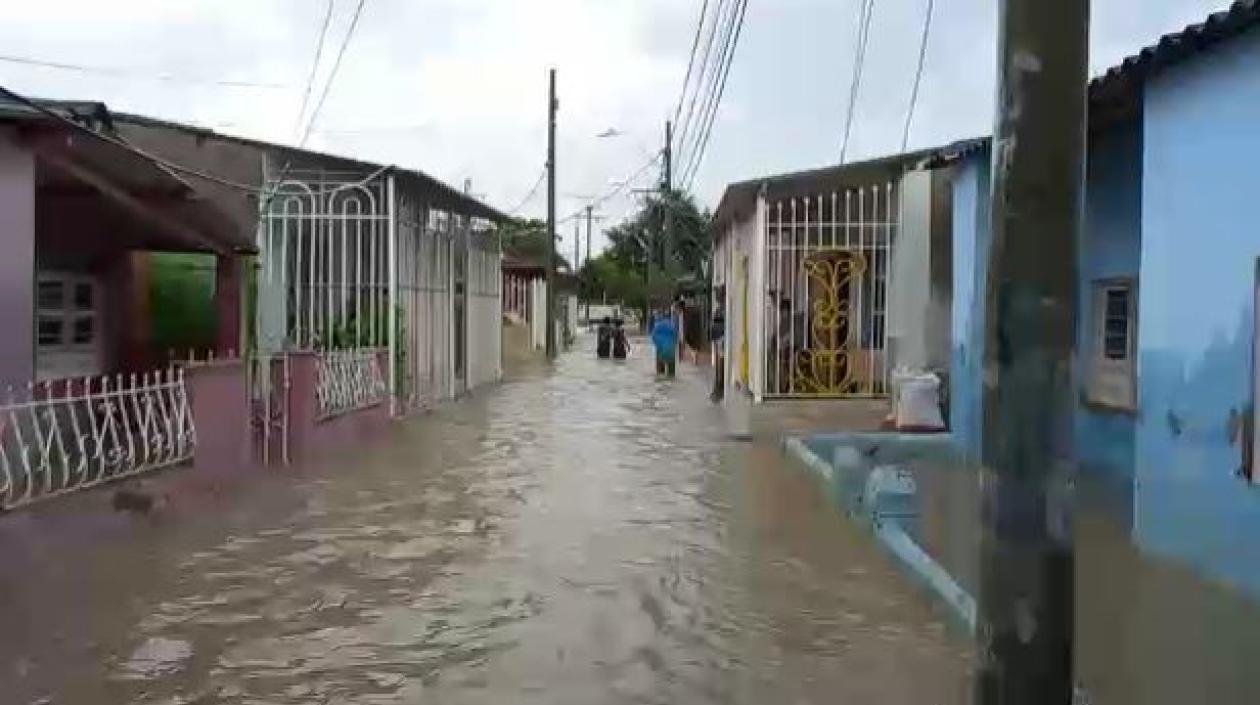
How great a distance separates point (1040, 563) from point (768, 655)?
397cm

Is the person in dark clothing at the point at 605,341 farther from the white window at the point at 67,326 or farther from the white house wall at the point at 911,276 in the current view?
the white window at the point at 67,326

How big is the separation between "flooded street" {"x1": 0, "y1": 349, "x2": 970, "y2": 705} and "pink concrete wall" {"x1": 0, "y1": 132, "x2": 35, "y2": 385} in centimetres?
137

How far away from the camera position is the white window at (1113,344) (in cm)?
1157

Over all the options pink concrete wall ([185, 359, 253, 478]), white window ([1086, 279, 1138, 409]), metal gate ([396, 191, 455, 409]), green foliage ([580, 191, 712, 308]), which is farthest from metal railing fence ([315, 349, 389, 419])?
green foliage ([580, 191, 712, 308])

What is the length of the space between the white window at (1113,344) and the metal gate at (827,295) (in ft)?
22.1

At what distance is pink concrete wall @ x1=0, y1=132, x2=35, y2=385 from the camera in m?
9.09

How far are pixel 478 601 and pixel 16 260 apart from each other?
4242mm

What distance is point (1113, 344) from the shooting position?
1186 cm

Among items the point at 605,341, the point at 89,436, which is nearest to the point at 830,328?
the point at 89,436

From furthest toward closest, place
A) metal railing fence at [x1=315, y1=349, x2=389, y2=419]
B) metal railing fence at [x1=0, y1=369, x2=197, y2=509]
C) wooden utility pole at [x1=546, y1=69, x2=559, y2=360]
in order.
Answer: wooden utility pole at [x1=546, y1=69, x2=559, y2=360]
metal railing fence at [x1=315, y1=349, x2=389, y2=419]
metal railing fence at [x1=0, y1=369, x2=197, y2=509]

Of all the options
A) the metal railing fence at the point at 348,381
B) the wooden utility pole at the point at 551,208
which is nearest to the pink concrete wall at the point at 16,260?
the metal railing fence at the point at 348,381

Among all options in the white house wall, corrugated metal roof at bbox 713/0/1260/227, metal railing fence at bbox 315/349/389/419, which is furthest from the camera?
the white house wall

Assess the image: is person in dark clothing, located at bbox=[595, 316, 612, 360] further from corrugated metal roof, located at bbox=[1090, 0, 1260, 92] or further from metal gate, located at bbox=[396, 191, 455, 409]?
corrugated metal roof, located at bbox=[1090, 0, 1260, 92]

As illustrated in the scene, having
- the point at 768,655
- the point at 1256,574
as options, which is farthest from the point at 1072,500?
the point at 1256,574
